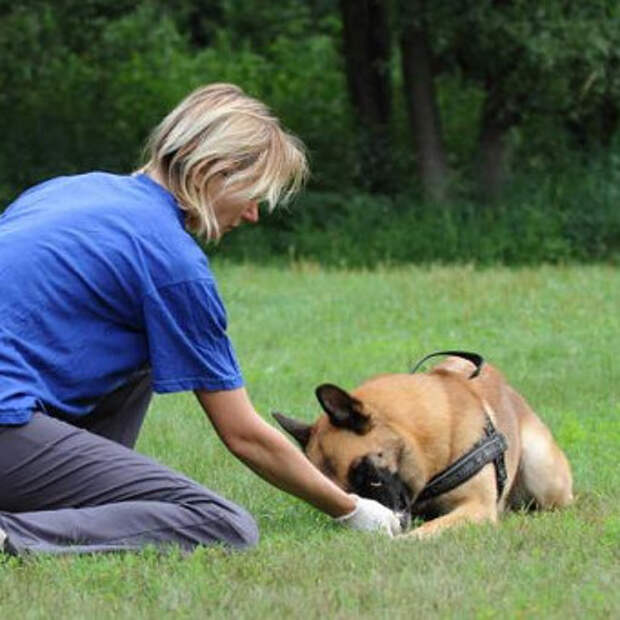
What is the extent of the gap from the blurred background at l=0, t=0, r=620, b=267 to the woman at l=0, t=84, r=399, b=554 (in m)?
13.3

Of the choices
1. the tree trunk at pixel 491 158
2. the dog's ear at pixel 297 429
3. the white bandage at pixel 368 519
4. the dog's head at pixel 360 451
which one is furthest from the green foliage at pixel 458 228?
the white bandage at pixel 368 519

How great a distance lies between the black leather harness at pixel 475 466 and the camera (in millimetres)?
6859

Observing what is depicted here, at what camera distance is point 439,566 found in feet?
18.4

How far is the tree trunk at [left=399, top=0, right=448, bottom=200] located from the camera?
2205cm

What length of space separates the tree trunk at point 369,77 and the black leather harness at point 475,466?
16.5m

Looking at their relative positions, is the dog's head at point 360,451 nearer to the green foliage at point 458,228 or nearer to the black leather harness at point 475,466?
the black leather harness at point 475,466

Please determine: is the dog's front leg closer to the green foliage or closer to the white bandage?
the white bandage

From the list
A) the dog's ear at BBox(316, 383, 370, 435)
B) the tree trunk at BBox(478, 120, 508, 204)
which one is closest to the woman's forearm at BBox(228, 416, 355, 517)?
the dog's ear at BBox(316, 383, 370, 435)

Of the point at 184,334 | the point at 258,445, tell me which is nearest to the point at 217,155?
the point at 184,334

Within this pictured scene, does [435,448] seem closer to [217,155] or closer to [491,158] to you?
[217,155]

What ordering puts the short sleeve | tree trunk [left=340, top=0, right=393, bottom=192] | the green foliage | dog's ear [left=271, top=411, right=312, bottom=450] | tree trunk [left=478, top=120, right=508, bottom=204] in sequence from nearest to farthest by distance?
the short sleeve < dog's ear [left=271, top=411, right=312, bottom=450] < the green foliage < tree trunk [left=478, top=120, right=508, bottom=204] < tree trunk [left=340, top=0, right=393, bottom=192]

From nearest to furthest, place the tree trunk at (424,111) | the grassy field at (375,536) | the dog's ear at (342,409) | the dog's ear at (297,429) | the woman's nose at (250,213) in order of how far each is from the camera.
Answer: the grassy field at (375,536), the woman's nose at (250,213), the dog's ear at (342,409), the dog's ear at (297,429), the tree trunk at (424,111)

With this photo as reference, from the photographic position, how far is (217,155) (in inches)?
237

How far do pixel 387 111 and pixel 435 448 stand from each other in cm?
1742
